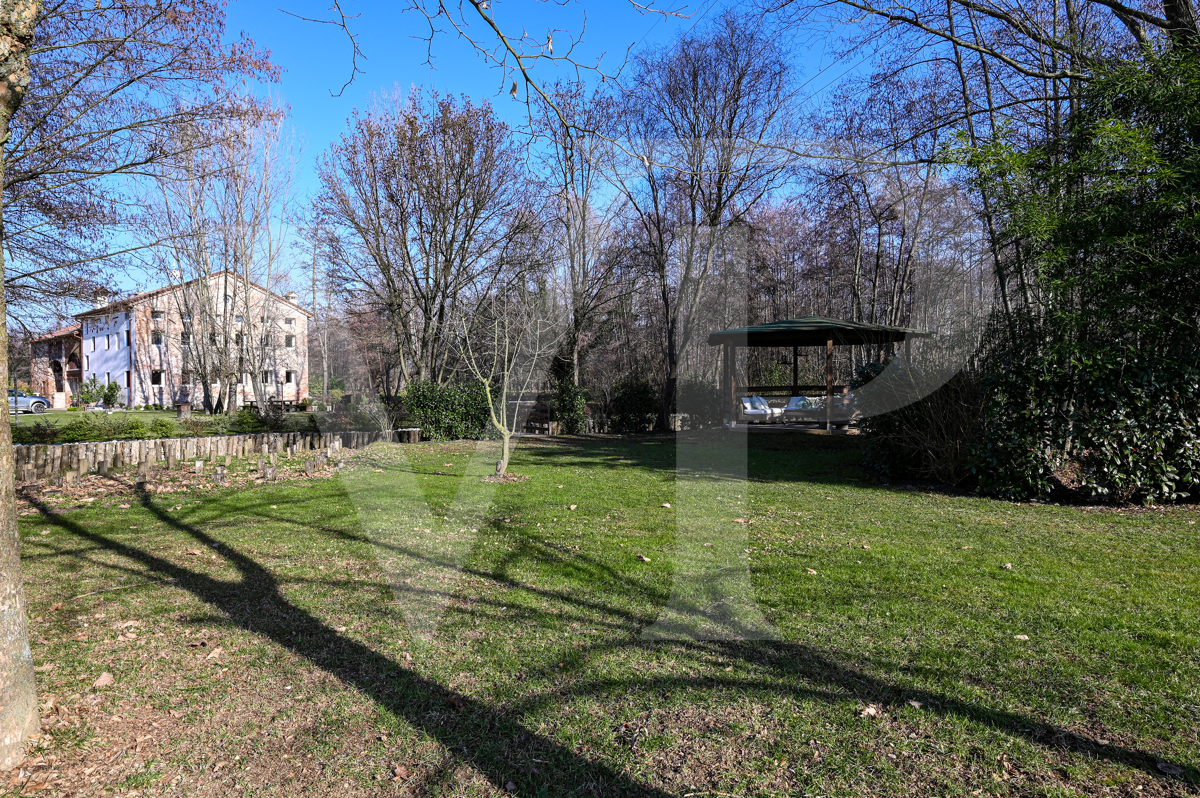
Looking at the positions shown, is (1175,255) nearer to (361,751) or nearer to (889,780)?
(889,780)

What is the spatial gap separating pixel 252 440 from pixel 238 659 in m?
9.55

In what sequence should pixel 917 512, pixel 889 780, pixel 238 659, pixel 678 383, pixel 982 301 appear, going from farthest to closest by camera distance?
1. pixel 982 301
2. pixel 678 383
3. pixel 917 512
4. pixel 238 659
5. pixel 889 780

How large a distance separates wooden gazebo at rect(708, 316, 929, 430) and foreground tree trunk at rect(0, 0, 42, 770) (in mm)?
12564

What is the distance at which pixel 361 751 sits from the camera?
2340mm

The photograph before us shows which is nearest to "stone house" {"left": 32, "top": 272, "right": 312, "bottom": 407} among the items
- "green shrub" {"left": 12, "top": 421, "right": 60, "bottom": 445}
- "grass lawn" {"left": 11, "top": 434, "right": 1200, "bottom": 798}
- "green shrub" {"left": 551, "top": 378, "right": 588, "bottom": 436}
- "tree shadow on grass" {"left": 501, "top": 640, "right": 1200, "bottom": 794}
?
"green shrub" {"left": 12, "top": 421, "right": 60, "bottom": 445}

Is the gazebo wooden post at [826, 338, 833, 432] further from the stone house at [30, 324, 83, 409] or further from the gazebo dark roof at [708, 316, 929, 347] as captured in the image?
the stone house at [30, 324, 83, 409]

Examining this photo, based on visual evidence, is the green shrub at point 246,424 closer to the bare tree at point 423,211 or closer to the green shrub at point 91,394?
the bare tree at point 423,211

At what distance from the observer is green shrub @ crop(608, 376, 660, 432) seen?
56.6 ft

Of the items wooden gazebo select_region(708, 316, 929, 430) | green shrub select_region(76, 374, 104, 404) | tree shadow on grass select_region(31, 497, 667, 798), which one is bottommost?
tree shadow on grass select_region(31, 497, 667, 798)

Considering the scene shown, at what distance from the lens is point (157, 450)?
995cm

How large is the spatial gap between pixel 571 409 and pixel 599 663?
45.7ft

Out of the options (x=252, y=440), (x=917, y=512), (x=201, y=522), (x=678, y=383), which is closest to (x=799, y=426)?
(x=678, y=383)

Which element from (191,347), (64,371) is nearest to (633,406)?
(191,347)

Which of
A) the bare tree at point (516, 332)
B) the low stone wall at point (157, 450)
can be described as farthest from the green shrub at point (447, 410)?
the low stone wall at point (157, 450)
